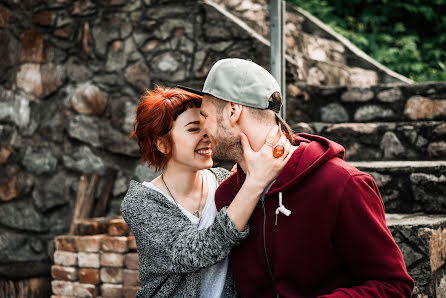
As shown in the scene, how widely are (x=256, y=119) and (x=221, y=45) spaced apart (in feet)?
8.09

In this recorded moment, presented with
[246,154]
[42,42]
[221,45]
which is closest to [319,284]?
[246,154]

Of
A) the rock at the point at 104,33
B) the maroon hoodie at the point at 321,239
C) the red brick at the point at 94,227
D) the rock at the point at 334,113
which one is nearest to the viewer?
the maroon hoodie at the point at 321,239

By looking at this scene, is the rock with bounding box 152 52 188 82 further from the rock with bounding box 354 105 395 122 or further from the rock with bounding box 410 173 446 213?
the rock with bounding box 410 173 446 213

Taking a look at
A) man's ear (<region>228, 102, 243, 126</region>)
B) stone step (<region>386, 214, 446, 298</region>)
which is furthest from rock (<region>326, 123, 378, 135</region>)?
man's ear (<region>228, 102, 243, 126</region>)

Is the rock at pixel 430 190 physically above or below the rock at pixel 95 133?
below

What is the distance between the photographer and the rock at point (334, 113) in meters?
4.32

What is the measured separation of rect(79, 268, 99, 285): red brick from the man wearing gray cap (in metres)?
1.95

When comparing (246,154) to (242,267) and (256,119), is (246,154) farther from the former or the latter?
(242,267)

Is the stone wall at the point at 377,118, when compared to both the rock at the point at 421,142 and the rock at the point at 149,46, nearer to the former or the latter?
the rock at the point at 421,142

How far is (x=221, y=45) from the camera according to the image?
423 centimetres

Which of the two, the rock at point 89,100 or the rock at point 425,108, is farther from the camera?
the rock at point 89,100

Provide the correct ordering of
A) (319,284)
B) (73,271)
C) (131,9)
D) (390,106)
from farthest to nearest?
(131,9)
(390,106)
(73,271)
(319,284)

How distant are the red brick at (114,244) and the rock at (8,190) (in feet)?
4.57

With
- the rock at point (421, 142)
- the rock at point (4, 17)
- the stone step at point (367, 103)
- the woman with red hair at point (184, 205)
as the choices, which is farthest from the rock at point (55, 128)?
the rock at point (421, 142)
